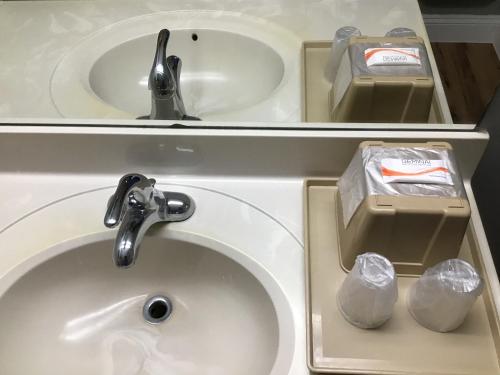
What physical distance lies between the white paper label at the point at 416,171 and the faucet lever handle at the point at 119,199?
367 mm

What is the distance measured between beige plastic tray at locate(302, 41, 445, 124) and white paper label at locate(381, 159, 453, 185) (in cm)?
16

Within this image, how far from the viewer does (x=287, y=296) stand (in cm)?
69

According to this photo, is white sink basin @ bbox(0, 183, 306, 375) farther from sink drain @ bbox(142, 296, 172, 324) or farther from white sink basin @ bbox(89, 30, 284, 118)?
white sink basin @ bbox(89, 30, 284, 118)

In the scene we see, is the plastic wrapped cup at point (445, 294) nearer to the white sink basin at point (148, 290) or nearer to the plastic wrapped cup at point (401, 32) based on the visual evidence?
the white sink basin at point (148, 290)

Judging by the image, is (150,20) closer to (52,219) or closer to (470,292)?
(52,219)

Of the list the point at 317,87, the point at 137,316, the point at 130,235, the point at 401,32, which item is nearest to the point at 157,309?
the point at 137,316

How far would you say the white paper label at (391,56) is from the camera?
764mm

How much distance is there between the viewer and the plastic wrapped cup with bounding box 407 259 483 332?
0.58m

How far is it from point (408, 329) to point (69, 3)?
0.92 m

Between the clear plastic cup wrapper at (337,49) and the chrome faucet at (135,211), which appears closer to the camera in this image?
the chrome faucet at (135,211)

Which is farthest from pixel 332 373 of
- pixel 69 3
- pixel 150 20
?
pixel 69 3

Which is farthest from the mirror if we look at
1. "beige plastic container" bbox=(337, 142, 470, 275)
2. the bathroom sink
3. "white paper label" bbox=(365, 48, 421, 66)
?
the bathroom sink

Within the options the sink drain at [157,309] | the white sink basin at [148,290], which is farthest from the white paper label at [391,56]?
the sink drain at [157,309]

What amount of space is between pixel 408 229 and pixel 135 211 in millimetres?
410
